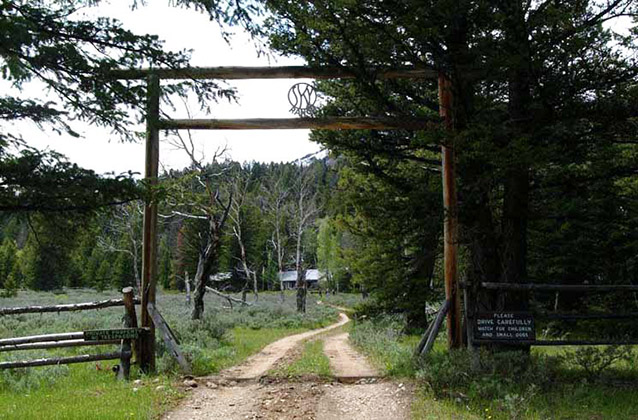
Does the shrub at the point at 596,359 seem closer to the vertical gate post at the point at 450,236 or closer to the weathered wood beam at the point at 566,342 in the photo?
the weathered wood beam at the point at 566,342

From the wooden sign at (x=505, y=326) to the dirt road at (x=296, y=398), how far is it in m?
1.64

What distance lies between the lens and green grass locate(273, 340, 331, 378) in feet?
31.4

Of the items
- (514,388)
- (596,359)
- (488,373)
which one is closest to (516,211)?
(596,359)

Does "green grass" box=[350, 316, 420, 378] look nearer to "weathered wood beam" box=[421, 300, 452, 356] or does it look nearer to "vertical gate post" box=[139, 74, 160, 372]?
"weathered wood beam" box=[421, 300, 452, 356]

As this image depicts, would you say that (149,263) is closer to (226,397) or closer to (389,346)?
(226,397)

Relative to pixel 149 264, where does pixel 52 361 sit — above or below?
below

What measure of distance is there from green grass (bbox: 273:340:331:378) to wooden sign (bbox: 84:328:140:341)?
2586mm

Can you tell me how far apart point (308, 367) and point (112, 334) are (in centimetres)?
363

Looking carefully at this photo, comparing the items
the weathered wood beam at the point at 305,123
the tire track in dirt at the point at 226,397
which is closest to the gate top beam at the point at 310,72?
the weathered wood beam at the point at 305,123

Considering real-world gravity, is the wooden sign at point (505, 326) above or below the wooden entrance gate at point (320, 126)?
below

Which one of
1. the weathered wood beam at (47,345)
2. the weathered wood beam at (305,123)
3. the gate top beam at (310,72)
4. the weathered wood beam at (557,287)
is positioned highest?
the gate top beam at (310,72)

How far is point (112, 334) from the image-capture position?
933cm

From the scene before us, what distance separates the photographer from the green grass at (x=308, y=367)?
31.4 feet

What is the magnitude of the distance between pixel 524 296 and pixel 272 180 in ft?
103
